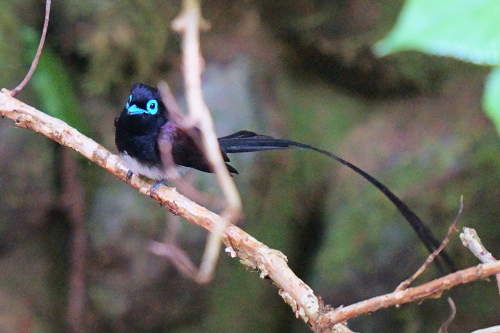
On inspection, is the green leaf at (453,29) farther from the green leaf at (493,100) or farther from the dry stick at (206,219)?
the dry stick at (206,219)

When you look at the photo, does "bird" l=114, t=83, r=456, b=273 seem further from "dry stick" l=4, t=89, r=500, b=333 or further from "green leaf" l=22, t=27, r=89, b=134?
"green leaf" l=22, t=27, r=89, b=134

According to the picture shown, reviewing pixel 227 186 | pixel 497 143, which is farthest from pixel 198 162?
pixel 497 143

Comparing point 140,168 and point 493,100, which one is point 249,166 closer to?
point 140,168

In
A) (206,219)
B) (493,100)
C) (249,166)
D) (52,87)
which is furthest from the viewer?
(249,166)

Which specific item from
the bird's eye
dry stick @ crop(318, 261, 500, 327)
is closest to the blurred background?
the bird's eye

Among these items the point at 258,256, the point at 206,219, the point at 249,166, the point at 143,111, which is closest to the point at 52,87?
the point at 143,111

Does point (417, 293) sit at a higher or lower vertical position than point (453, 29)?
higher
